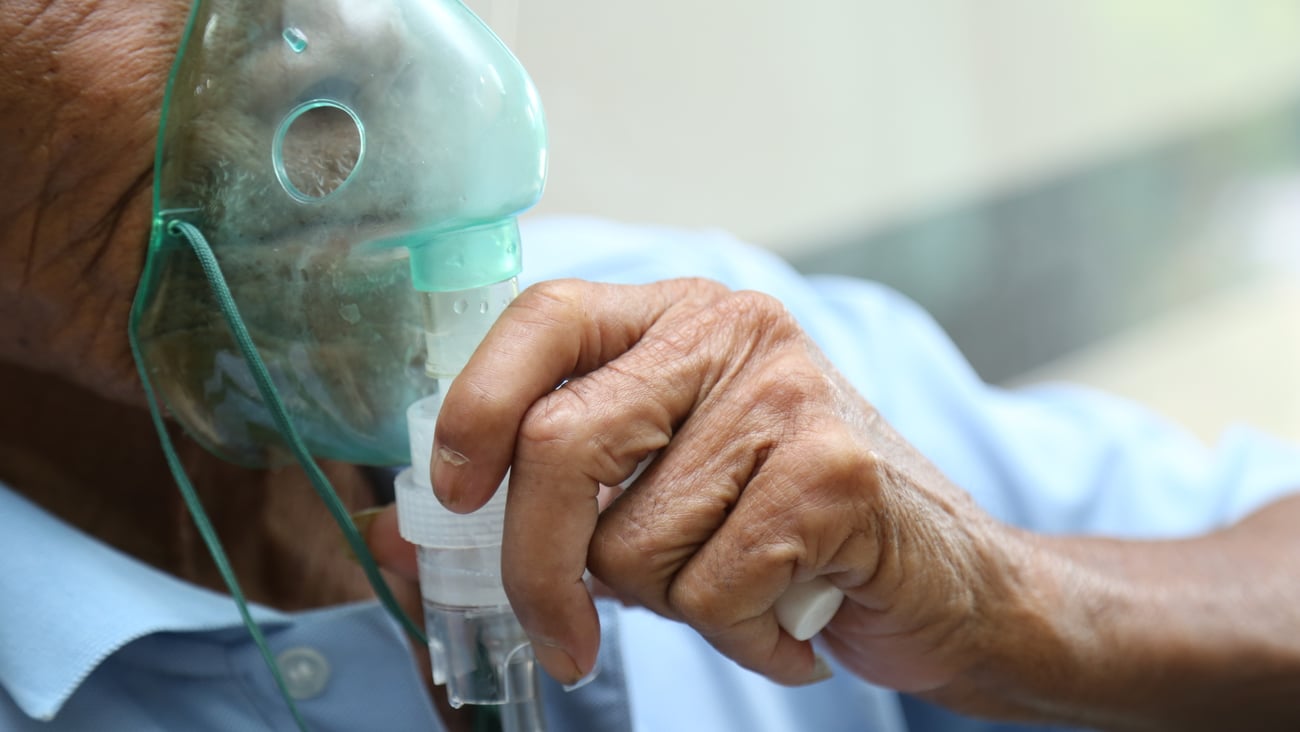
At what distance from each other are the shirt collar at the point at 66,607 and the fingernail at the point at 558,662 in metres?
0.26

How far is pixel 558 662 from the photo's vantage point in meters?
0.60

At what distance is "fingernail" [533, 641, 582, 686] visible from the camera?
0.59 meters

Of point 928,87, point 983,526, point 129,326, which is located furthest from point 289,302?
point 928,87

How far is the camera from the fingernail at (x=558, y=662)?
59 cm

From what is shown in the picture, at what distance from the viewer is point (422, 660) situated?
84 centimetres

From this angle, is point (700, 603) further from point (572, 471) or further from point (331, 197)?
point (331, 197)

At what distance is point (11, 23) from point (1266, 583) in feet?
3.09

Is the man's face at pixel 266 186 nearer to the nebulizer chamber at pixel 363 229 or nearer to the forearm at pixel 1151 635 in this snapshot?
the nebulizer chamber at pixel 363 229

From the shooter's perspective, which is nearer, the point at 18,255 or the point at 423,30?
the point at 423,30

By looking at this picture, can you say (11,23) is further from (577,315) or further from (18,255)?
(577,315)

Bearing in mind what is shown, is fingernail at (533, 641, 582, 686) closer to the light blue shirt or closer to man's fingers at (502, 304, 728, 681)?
man's fingers at (502, 304, 728, 681)

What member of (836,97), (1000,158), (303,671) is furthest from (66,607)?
(1000,158)

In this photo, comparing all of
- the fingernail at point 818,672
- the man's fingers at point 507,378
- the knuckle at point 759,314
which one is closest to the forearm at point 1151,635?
the fingernail at point 818,672

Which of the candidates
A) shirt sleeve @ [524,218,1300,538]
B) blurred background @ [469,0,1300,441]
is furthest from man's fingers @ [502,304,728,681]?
shirt sleeve @ [524,218,1300,538]
